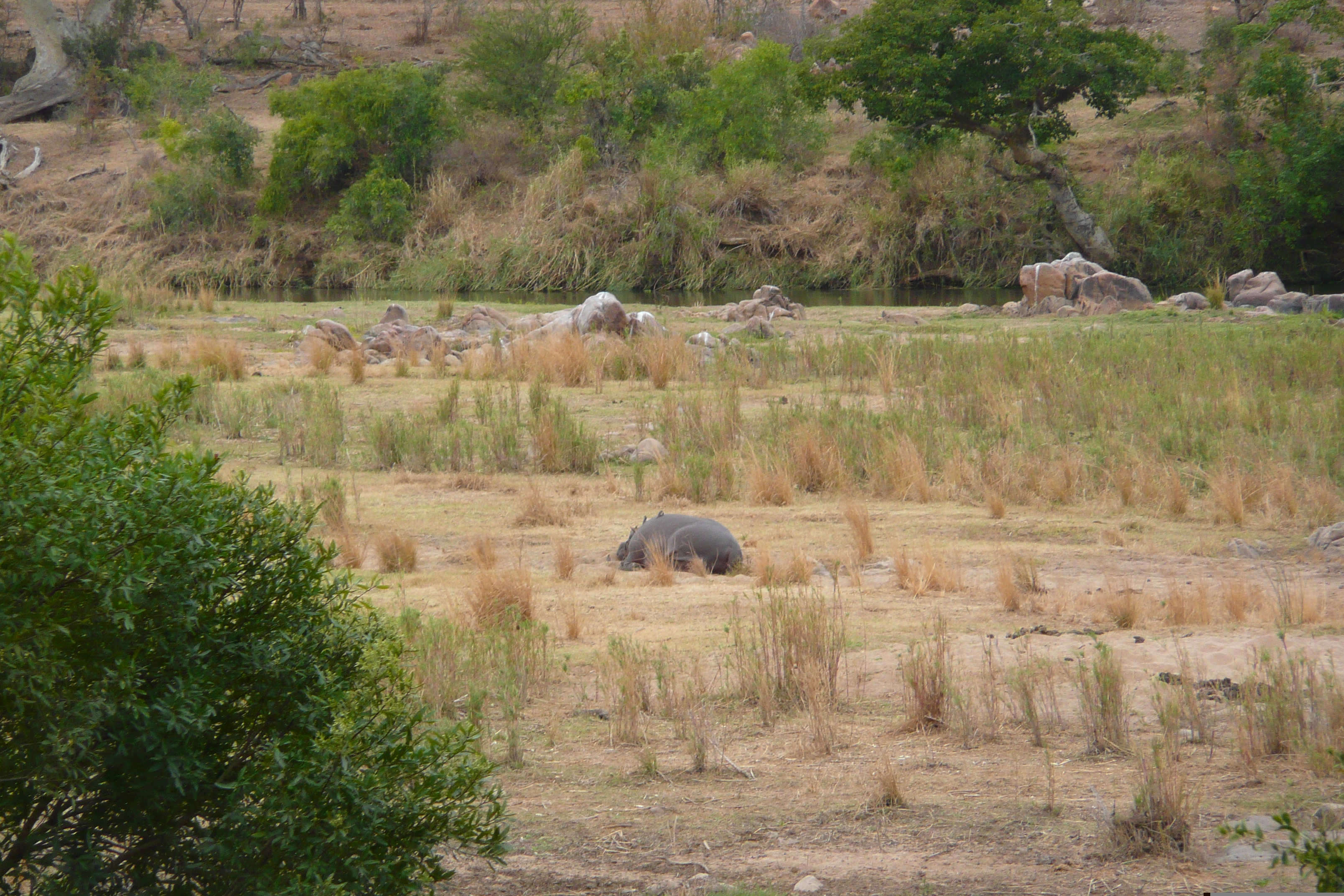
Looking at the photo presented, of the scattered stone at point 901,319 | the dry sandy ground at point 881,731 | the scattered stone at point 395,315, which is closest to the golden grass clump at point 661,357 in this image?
the dry sandy ground at point 881,731

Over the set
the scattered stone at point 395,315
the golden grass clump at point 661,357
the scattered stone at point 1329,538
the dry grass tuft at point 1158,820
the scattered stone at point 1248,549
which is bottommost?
the scattered stone at point 1248,549

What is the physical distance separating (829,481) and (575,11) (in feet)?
94.1

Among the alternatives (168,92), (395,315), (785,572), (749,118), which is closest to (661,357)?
(395,315)

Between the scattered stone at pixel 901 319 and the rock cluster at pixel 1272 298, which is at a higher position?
the rock cluster at pixel 1272 298

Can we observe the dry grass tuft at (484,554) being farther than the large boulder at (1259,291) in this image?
No

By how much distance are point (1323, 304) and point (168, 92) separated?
31.6 m

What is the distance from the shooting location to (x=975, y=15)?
2514 cm

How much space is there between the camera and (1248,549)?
23.0ft

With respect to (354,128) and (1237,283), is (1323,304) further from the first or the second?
(354,128)

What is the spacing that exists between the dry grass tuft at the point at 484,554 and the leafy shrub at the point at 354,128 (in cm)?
2655

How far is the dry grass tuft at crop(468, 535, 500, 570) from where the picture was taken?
682cm

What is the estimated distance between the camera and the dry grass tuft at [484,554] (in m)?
6.82

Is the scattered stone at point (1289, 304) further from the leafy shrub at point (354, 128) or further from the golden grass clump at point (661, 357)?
the leafy shrub at point (354, 128)

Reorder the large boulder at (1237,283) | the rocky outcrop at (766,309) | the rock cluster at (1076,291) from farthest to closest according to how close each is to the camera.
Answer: the rocky outcrop at (766,309)
the large boulder at (1237,283)
the rock cluster at (1076,291)
